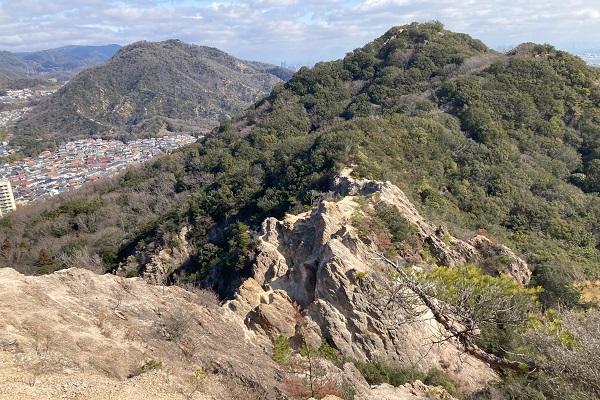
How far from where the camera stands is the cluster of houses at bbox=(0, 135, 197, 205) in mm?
73812

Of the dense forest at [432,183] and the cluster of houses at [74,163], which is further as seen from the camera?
the cluster of houses at [74,163]

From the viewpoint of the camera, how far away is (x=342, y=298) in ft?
42.3

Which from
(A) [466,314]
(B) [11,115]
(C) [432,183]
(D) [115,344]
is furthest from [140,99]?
(A) [466,314]

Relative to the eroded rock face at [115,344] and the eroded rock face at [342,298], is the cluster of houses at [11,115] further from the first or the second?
the eroded rock face at [115,344]

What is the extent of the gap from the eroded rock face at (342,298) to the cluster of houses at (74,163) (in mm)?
61678

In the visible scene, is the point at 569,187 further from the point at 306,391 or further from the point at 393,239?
the point at 306,391

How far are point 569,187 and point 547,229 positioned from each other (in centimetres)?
602

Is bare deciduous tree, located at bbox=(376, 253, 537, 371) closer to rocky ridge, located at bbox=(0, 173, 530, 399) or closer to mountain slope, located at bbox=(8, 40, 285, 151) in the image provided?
rocky ridge, located at bbox=(0, 173, 530, 399)

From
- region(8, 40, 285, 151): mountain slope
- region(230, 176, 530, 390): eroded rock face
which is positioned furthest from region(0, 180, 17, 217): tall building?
region(230, 176, 530, 390): eroded rock face

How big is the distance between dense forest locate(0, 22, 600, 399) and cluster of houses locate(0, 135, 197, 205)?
28.7 meters

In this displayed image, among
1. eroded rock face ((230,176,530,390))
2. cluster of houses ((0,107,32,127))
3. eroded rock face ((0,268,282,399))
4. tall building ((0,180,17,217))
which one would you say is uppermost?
eroded rock face ((0,268,282,399))

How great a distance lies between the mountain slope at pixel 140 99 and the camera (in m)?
127

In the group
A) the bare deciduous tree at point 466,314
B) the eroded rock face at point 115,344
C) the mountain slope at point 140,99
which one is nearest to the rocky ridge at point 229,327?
the eroded rock face at point 115,344

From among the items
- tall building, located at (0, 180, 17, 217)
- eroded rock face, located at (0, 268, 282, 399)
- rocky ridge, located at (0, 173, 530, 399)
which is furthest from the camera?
tall building, located at (0, 180, 17, 217)
